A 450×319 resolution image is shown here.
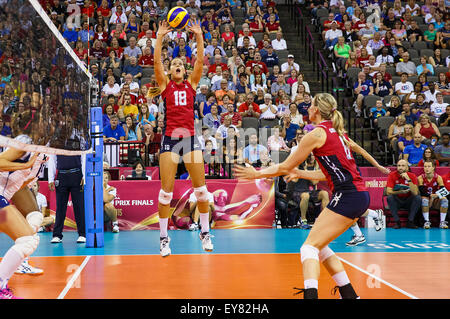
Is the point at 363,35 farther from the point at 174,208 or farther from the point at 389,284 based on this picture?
the point at 389,284

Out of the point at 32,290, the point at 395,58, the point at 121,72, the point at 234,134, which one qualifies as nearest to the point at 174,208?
the point at 234,134

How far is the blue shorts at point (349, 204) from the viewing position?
5301mm

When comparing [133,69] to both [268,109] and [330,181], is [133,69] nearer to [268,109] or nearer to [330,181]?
[268,109]

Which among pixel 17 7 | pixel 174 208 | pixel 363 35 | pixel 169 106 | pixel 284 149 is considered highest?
pixel 363 35

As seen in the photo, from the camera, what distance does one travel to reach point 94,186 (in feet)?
33.2

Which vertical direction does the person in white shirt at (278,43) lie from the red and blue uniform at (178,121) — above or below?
above

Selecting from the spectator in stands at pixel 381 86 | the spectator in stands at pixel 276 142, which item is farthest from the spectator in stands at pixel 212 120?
the spectator in stands at pixel 381 86

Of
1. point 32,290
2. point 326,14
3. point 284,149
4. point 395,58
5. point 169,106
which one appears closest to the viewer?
point 32,290

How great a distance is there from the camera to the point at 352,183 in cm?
542

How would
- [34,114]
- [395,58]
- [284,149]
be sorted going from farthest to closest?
[395,58] < [284,149] < [34,114]

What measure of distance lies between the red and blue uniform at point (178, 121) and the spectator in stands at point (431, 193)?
25.5ft

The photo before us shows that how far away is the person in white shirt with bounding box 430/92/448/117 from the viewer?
1636cm

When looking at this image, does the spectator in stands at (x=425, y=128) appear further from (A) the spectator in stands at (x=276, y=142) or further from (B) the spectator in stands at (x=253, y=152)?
(B) the spectator in stands at (x=253, y=152)
